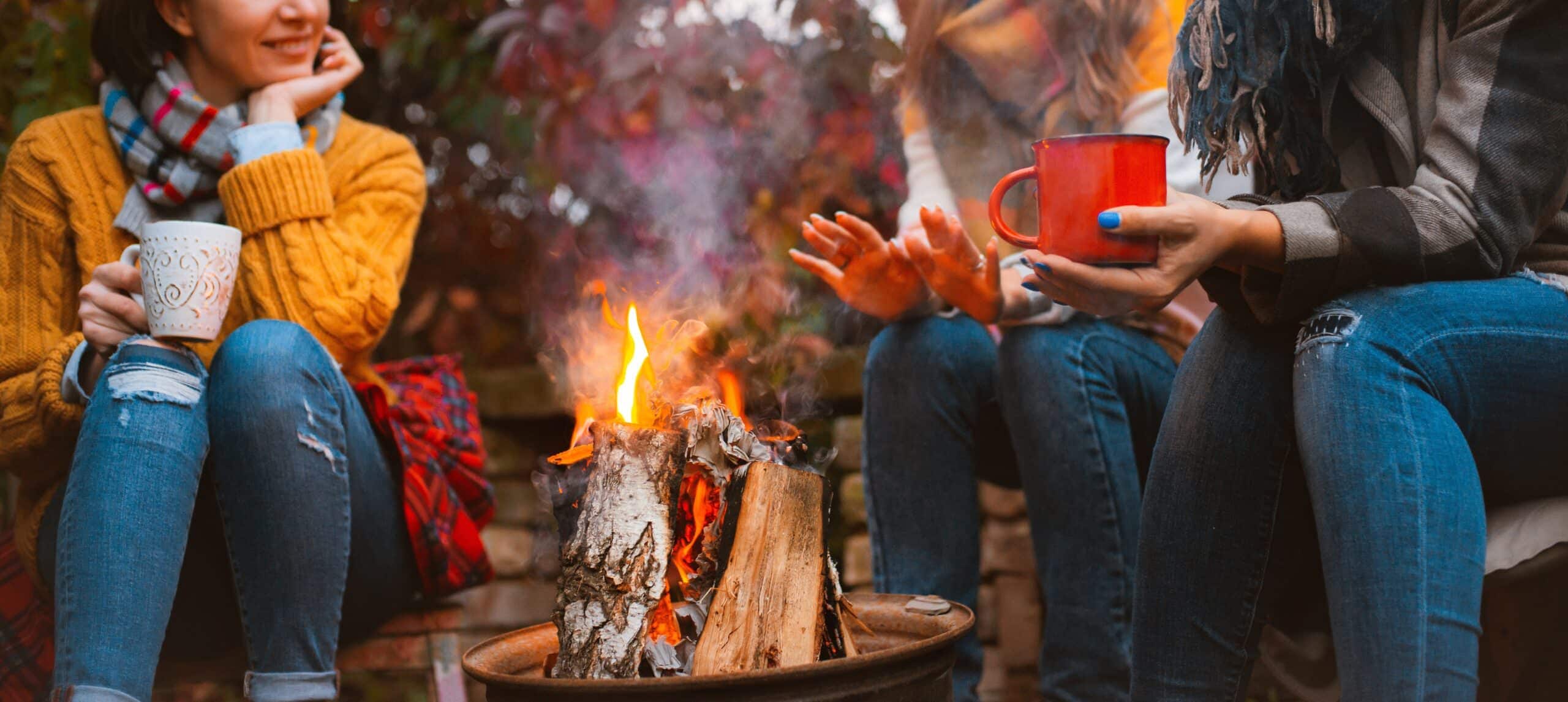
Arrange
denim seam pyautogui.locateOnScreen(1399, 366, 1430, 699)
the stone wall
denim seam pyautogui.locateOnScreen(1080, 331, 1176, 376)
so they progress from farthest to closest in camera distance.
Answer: the stone wall → denim seam pyautogui.locateOnScreen(1080, 331, 1176, 376) → denim seam pyautogui.locateOnScreen(1399, 366, 1430, 699)

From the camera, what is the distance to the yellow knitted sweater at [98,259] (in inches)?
71.1

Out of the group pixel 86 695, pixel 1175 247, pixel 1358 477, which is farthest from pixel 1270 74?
pixel 86 695

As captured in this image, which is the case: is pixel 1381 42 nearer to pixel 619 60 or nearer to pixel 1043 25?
pixel 1043 25

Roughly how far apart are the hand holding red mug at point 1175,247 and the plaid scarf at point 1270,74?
0.70 ft

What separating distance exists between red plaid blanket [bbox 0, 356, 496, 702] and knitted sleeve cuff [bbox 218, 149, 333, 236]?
0.30m

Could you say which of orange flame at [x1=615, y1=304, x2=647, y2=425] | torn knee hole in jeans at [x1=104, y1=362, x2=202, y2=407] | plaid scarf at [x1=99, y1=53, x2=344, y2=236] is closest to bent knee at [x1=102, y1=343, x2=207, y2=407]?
torn knee hole in jeans at [x1=104, y1=362, x2=202, y2=407]

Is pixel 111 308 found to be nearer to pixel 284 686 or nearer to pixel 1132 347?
pixel 284 686

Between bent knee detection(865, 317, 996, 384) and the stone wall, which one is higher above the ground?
bent knee detection(865, 317, 996, 384)

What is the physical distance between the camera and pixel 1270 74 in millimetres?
1310

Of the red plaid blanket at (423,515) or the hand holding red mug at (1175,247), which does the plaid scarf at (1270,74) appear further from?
the red plaid blanket at (423,515)

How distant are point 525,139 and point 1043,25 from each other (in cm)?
152

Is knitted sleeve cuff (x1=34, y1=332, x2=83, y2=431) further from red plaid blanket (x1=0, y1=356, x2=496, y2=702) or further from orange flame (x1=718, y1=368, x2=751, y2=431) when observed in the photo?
orange flame (x1=718, y1=368, x2=751, y2=431)

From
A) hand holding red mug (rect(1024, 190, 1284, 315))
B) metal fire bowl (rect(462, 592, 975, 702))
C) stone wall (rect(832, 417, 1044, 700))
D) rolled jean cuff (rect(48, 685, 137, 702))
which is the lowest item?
stone wall (rect(832, 417, 1044, 700))

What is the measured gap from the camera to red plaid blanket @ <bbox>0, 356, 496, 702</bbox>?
73.6 inches
